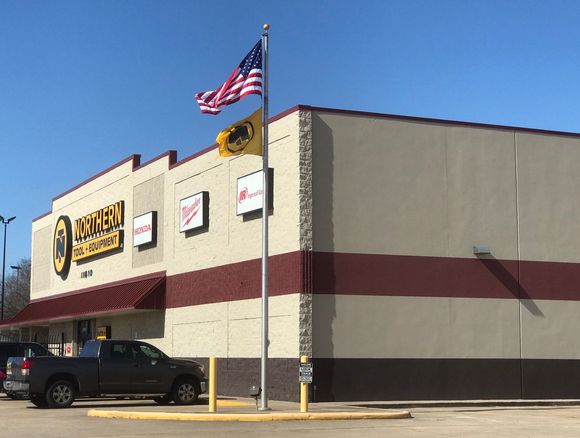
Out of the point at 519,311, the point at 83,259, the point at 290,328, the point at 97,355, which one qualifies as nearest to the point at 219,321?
the point at 290,328

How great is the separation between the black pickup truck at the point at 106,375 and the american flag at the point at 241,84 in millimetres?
6790

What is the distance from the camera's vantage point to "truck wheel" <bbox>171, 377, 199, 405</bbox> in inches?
940

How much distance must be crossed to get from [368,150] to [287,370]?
6936 mm

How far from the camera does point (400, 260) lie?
26.4 meters

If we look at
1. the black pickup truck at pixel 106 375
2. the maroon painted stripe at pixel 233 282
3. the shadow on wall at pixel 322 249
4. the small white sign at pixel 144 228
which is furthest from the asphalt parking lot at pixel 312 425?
the small white sign at pixel 144 228

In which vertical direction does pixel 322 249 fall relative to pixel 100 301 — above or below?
above

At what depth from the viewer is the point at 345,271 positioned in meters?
25.8

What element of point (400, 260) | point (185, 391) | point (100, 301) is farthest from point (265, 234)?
point (100, 301)

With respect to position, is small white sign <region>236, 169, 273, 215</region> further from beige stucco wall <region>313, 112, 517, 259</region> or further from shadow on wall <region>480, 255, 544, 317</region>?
shadow on wall <region>480, 255, 544, 317</region>

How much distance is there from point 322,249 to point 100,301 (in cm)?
1578

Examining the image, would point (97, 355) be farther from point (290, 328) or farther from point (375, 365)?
point (375, 365)

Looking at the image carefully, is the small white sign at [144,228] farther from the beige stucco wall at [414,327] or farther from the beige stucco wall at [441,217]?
the beige stucco wall at [414,327]

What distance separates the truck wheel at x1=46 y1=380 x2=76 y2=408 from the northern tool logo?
2340 centimetres

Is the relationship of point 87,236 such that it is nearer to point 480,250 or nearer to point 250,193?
point 250,193
